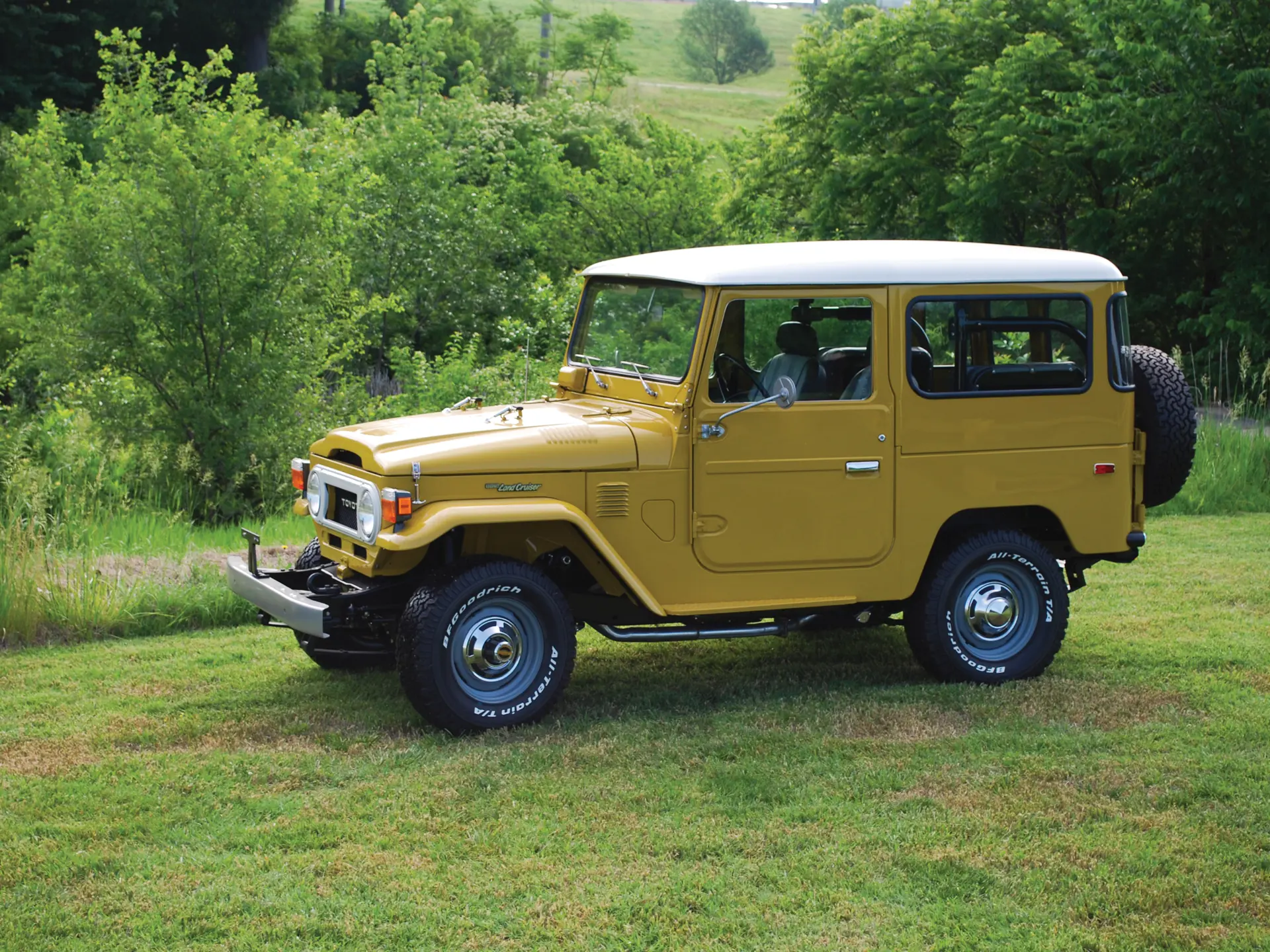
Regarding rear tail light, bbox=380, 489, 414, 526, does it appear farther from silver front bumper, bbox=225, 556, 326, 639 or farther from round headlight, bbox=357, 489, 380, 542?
silver front bumper, bbox=225, 556, 326, 639

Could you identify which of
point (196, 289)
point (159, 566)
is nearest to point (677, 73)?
point (196, 289)

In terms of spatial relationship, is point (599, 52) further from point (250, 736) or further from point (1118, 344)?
point (250, 736)

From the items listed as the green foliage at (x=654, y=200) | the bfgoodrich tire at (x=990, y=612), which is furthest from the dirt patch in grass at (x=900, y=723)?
the green foliage at (x=654, y=200)

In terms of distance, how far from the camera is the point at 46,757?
625cm

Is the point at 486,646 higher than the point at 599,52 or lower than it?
lower

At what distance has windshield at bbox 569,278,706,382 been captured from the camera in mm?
6941

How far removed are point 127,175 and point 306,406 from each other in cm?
265

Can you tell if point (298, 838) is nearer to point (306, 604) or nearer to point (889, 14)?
point (306, 604)

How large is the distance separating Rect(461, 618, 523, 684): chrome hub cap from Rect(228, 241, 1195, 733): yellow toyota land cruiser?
0.04 ft

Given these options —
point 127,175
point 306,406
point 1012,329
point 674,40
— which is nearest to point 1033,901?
point 1012,329

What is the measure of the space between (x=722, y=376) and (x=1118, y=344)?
84.7 inches

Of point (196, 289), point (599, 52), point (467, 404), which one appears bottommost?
point (467, 404)

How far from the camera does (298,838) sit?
5.34m

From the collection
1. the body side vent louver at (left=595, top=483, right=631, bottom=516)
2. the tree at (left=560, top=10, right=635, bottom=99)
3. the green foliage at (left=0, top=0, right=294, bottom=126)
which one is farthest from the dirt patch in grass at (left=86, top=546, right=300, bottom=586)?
the tree at (left=560, top=10, right=635, bottom=99)
